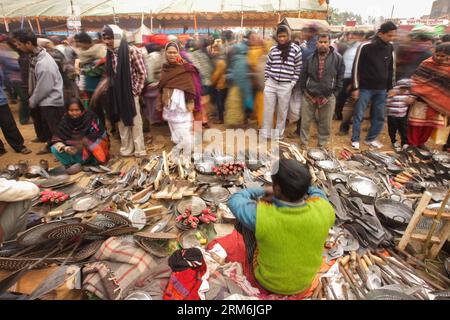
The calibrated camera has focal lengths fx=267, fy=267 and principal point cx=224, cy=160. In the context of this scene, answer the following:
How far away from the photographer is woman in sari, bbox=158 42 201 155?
4.16 metres

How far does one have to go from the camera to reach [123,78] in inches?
156

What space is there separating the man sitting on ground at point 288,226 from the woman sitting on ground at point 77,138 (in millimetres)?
2984

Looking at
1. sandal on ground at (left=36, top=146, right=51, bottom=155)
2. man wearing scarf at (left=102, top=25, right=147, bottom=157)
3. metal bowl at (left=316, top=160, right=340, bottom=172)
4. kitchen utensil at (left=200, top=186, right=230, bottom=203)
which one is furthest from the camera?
sandal on ground at (left=36, top=146, right=51, bottom=155)

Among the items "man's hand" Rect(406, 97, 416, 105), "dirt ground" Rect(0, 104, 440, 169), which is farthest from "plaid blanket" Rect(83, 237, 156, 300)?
"man's hand" Rect(406, 97, 416, 105)

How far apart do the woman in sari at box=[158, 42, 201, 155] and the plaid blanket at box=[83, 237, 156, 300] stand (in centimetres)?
234

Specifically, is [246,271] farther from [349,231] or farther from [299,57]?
[299,57]

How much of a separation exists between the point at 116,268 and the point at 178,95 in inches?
111

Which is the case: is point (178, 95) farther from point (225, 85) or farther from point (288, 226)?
point (288, 226)

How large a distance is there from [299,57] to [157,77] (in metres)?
2.58

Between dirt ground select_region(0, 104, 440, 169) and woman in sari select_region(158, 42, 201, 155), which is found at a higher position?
woman in sari select_region(158, 42, 201, 155)

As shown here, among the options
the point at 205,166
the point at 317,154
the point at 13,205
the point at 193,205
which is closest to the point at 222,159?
the point at 205,166

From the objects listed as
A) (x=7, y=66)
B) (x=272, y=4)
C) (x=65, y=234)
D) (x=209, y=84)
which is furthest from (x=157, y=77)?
(x=272, y=4)

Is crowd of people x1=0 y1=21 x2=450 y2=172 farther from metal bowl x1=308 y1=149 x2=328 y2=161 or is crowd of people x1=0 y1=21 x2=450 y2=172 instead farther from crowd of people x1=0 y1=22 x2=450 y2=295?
metal bowl x1=308 y1=149 x2=328 y2=161

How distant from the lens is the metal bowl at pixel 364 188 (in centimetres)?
304
